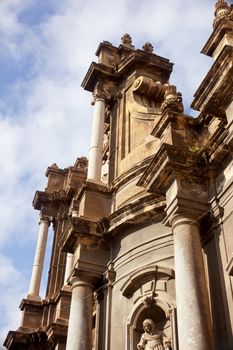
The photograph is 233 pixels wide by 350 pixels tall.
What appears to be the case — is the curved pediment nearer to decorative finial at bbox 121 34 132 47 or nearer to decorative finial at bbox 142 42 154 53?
decorative finial at bbox 142 42 154 53

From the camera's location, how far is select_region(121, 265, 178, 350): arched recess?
38.9 feet

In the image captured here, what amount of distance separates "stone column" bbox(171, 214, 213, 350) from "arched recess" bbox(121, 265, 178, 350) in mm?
1830

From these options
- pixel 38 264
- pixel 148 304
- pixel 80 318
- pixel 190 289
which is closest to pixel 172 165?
pixel 190 289

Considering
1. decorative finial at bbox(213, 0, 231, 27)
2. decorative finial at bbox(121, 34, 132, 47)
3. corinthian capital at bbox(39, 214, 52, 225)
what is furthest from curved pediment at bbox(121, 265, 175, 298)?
corinthian capital at bbox(39, 214, 52, 225)

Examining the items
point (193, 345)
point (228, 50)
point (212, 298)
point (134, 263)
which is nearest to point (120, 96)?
point (134, 263)

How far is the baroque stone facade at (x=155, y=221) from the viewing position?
10.1 metres

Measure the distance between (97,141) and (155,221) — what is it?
4.36 meters

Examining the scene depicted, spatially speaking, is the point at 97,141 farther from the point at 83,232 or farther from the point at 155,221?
the point at 155,221

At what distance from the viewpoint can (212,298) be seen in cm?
1006

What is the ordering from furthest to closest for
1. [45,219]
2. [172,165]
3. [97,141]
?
[45,219]
[97,141]
[172,165]

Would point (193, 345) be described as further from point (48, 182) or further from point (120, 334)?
point (48, 182)

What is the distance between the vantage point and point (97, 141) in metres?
16.8

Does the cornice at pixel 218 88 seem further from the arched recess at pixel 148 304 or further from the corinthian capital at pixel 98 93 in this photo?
the corinthian capital at pixel 98 93

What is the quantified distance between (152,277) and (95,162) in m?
4.86
